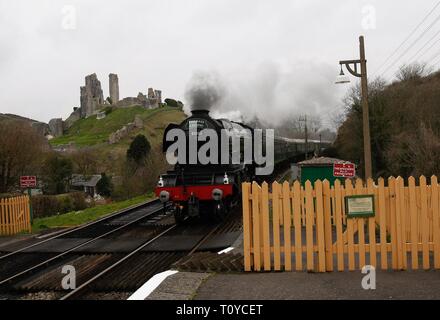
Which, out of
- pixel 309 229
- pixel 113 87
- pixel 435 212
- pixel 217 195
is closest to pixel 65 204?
pixel 217 195

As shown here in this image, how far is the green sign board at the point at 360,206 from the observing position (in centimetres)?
713

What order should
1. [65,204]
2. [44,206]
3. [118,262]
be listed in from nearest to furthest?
1. [118,262]
2. [44,206]
3. [65,204]

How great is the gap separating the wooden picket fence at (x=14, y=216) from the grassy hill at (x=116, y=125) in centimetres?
7836

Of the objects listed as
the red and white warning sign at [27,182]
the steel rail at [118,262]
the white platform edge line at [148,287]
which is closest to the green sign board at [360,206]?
the white platform edge line at [148,287]

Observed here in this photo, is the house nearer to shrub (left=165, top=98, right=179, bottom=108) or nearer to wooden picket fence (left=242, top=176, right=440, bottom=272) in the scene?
wooden picket fence (left=242, top=176, right=440, bottom=272)

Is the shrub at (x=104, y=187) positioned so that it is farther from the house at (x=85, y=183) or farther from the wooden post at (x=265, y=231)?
the wooden post at (x=265, y=231)

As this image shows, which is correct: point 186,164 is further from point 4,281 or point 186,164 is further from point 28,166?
point 28,166

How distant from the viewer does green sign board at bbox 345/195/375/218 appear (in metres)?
7.13

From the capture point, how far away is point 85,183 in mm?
55750

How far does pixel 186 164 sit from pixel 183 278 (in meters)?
7.75

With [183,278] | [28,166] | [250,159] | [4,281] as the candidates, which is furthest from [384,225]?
[28,166]

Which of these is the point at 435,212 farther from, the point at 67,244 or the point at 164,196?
the point at 67,244

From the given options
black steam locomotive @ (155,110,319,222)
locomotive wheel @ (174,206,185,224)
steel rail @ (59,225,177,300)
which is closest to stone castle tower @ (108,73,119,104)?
black steam locomotive @ (155,110,319,222)

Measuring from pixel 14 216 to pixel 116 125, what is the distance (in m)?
110
